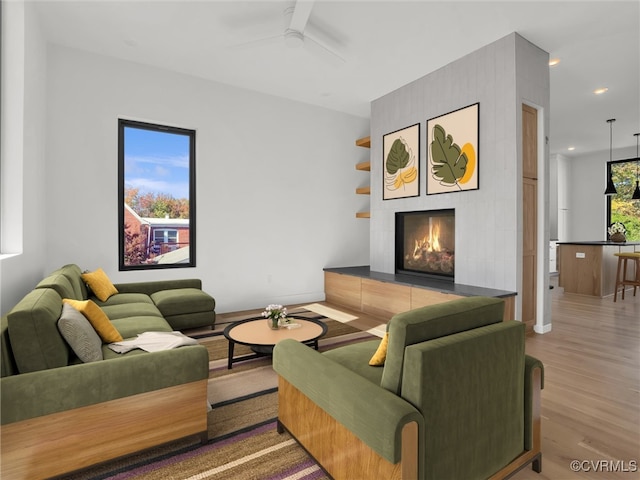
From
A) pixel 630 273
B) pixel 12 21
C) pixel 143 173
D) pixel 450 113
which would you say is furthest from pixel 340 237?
pixel 630 273

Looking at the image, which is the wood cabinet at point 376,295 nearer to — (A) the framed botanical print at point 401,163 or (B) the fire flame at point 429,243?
(B) the fire flame at point 429,243

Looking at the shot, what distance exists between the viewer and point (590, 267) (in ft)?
20.1

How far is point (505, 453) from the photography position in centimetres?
154

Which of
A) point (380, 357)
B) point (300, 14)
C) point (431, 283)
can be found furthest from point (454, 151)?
point (380, 357)

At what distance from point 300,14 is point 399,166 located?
2528 millimetres

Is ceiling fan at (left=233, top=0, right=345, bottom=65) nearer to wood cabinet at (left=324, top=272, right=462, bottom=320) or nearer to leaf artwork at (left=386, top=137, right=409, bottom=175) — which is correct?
leaf artwork at (left=386, top=137, right=409, bottom=175)

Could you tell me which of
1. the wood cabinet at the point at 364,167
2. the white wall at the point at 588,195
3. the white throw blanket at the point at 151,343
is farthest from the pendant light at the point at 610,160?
the white throw blanket at the point at 151,343

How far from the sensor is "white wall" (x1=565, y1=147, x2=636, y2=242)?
28.3 feet

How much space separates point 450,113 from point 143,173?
3915mm

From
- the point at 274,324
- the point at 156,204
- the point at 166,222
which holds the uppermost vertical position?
the point at 156,204

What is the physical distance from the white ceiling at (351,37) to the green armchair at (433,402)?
299 centimetres

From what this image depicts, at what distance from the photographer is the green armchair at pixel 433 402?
1.23 metres

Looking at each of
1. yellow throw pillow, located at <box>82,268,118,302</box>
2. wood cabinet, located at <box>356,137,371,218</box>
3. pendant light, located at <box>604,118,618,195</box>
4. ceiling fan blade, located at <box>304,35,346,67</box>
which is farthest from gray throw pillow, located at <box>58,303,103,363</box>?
pendant light, located at <box>604,118,618,195</box>

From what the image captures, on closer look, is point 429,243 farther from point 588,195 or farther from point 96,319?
point 588,195
